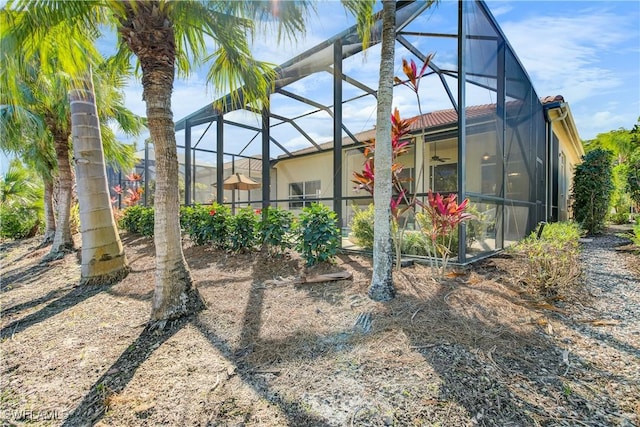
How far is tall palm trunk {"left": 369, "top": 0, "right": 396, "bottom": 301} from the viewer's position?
3.14 m

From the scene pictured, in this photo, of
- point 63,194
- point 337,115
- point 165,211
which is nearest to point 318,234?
point 165,211

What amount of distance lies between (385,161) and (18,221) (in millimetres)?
15094

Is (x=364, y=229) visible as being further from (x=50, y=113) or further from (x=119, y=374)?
(x=50, y=113)

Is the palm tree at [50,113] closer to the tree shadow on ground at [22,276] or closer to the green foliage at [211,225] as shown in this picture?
the tree shadow on ground at [22,276]

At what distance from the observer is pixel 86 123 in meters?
4.83

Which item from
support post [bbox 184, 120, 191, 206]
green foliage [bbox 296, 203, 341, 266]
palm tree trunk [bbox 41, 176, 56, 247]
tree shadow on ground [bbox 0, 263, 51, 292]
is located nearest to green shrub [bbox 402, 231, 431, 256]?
green foliage [bbox 296, 203, 341, 266]

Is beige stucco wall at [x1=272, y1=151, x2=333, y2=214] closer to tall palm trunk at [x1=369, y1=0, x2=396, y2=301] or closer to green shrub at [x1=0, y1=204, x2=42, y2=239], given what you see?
tall palm trunk at [x1=369, y1=0, x2=396, y2=301]

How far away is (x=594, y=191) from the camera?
8547 millimetres

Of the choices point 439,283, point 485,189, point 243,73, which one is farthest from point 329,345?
point 485,189

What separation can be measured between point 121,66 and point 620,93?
12.6m

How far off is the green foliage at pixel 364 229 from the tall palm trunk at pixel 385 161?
8.94ft

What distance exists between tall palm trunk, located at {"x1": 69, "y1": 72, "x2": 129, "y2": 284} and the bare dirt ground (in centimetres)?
84

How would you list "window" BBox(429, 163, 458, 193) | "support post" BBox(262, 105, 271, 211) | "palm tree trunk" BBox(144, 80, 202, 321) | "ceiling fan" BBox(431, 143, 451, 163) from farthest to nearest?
"ceiling fan" BBox(431, 143, 451, 163) < "window" BBox(429, 163, 458, 193) < "support post" BBox(262, 105, 271, 211) < "palm tree trunk" BBox(144, 80, 202, 321)

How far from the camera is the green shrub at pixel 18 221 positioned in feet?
36.5
